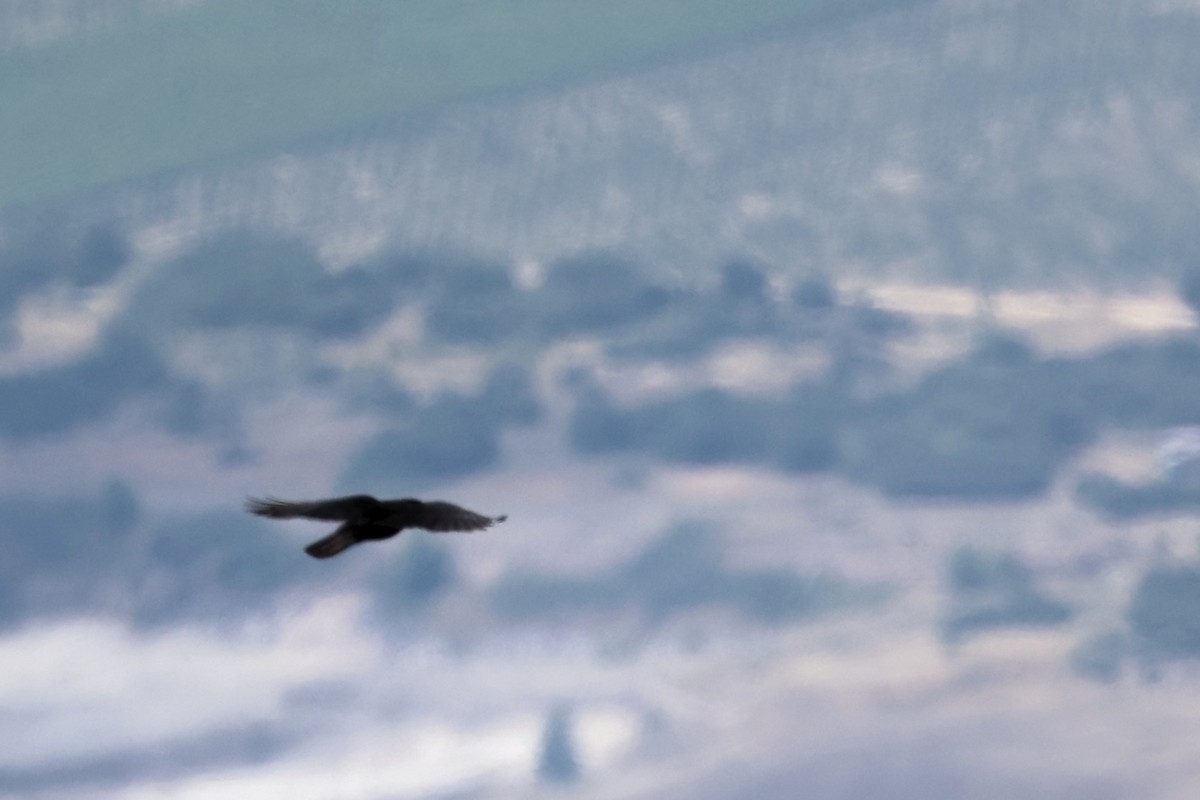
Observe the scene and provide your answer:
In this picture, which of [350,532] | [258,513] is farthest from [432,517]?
[258,513]

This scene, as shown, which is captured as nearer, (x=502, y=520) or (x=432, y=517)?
(x=502, y=520)

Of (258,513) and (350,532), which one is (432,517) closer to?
(350,532)
